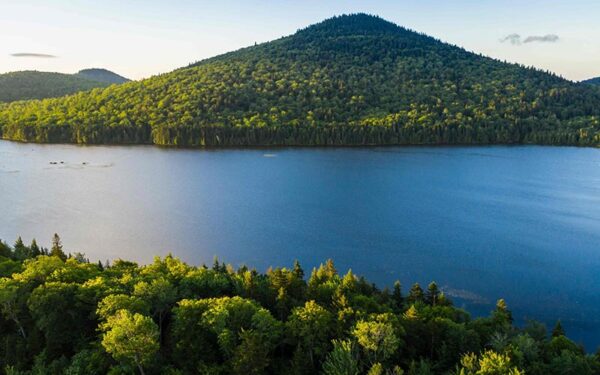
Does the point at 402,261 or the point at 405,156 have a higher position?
the point at 405,156

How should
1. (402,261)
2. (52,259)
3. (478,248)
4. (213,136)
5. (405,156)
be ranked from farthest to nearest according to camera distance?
(213,136) → (405,156) → (478,248) → (402,261) → (52,259)

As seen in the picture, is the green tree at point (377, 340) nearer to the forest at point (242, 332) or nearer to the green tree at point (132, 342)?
the forest at point (242, 332)

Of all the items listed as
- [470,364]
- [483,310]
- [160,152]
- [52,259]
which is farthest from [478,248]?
[160,152]

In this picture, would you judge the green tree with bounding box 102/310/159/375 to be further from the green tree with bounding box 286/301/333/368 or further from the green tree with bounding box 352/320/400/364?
the green tree with bounding box 352/320/400/364

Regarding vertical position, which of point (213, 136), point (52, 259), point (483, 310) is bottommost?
point (483, 310)

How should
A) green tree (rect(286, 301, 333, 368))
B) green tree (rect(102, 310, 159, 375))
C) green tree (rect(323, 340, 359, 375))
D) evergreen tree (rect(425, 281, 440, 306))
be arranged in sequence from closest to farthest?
green tree (rect(323, 340, 359, 375)) < green tree (rect(102, 310, 159, 375)) < green tree (rect(286, 301, 333, 368)) < evergreen tree (rect(425, 281, 440, 306))

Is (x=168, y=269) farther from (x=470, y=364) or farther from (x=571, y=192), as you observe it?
(x=571, y=192)

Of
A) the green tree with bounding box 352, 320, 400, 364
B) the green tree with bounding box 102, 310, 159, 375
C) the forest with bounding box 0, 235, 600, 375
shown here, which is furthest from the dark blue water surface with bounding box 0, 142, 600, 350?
the green tree with bounding box 102, 310, 159, 375
